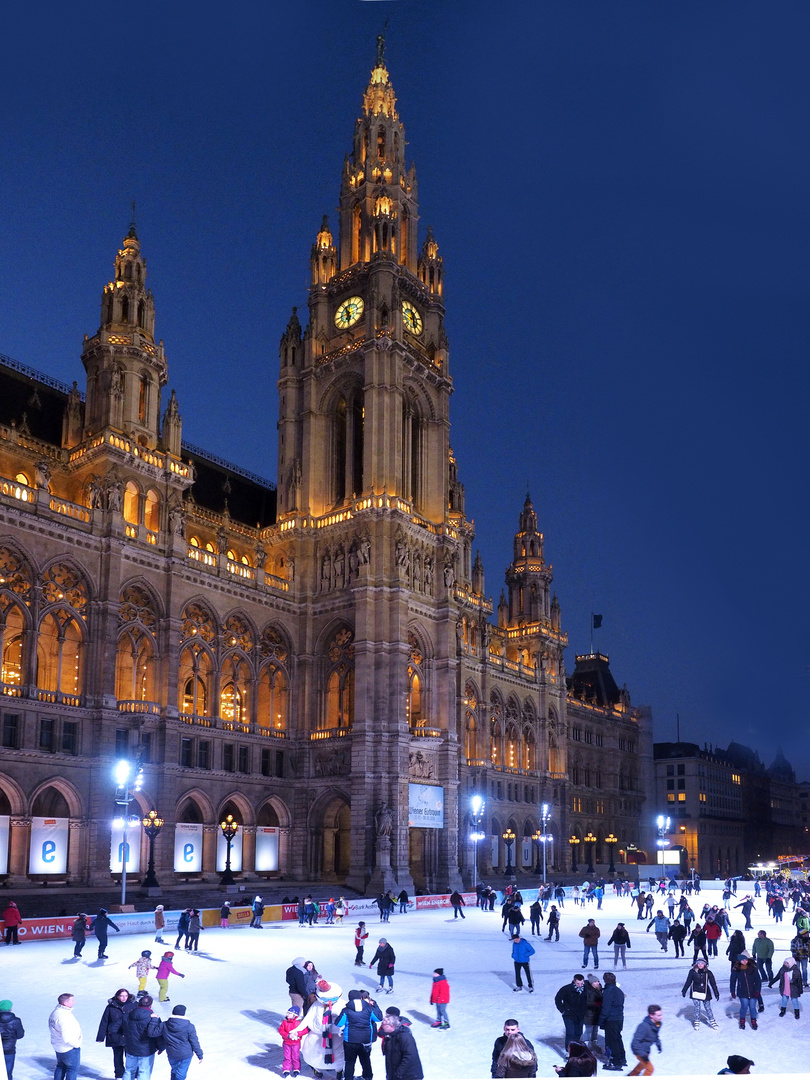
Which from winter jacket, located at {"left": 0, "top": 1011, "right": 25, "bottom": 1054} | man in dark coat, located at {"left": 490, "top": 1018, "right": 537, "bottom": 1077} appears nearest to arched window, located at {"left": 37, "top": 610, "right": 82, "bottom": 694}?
winter jacket, located at {"left": 0, "top": 1011, "right": 25, "bottom": 1054}

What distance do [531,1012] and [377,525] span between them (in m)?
54.0

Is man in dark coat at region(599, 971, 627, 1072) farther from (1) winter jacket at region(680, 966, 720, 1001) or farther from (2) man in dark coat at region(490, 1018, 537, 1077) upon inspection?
(2) man in dark coat at region(490, 1018, 537, 1077)

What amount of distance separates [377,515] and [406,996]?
52.0m

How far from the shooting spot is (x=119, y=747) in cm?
6150

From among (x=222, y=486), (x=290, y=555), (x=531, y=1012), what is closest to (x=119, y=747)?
(x=290, y=555)

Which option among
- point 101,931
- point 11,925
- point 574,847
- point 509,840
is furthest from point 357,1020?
point 574,847

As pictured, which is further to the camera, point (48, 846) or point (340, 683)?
point (340, 683)

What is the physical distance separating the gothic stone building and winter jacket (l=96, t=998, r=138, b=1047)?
41968 millimetres

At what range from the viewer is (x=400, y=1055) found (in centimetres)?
1530

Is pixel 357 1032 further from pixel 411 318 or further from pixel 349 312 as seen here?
pixel 411 318

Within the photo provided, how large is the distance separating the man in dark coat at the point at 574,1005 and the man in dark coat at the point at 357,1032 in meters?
4.03

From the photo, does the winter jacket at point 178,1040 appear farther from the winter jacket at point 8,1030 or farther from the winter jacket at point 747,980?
the winter jacket at point 747,980

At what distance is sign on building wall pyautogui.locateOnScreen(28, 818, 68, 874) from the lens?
5566cm

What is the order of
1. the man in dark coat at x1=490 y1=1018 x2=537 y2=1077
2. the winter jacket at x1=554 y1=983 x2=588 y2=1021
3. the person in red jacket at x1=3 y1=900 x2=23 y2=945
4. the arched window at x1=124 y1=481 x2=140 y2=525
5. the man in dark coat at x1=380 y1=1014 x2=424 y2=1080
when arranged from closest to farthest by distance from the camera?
the man in dark coat at x1=490 y1=1018 x2=537 y2=1077, the man in dark coat at x1=380 y1=1014 x2=424 y2=1080, the winter jacket at x1=554 y1=983 x2=588 y2=1021, the person in red jacket at x1=3 y1=900 x2=23 y2=945, the arched window at x1=124 y1=481 x2=140 y2=525
